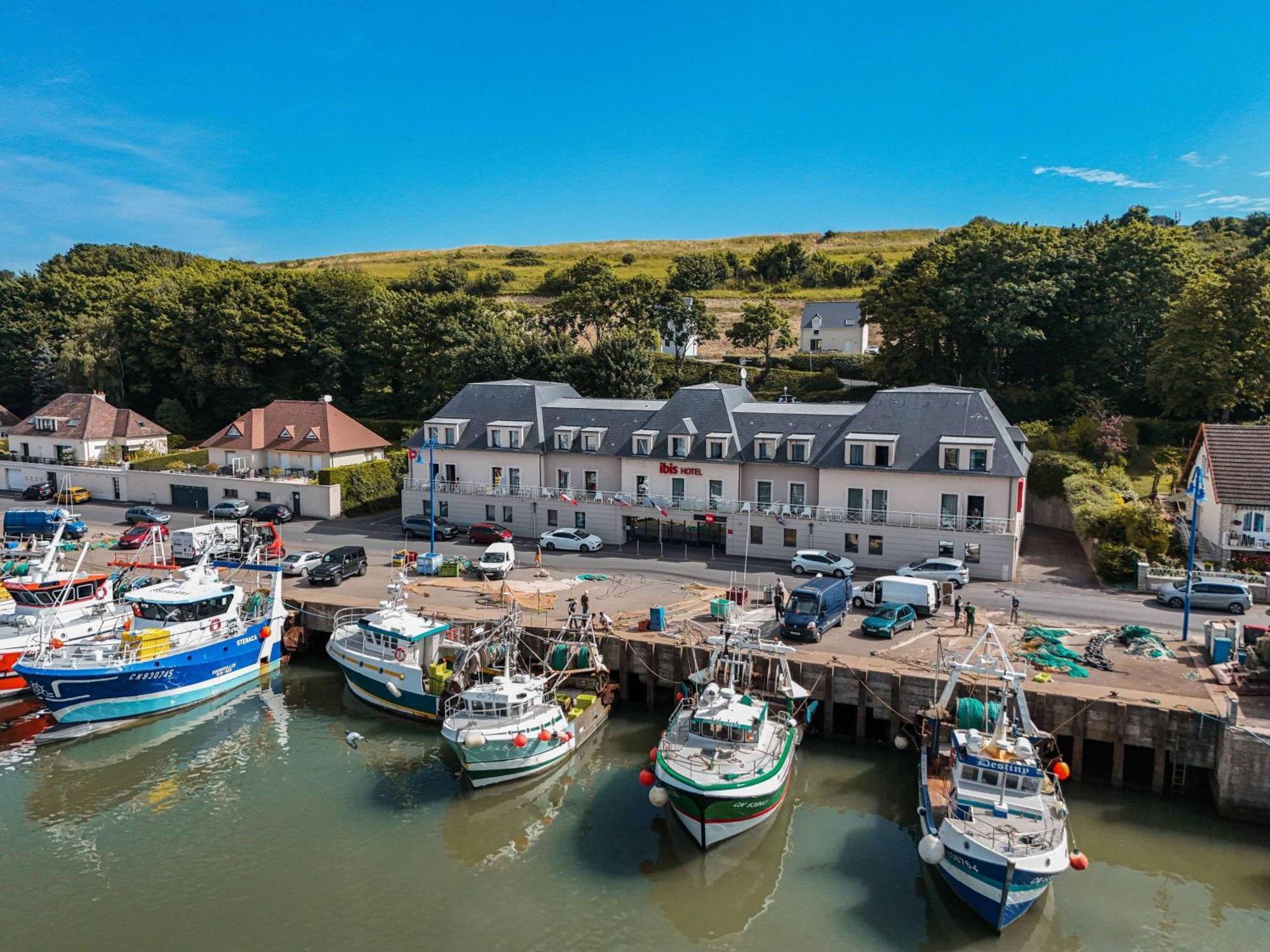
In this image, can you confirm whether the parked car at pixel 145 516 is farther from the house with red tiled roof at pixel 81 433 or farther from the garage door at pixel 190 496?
the house with red tiled roof at pixel 81 433

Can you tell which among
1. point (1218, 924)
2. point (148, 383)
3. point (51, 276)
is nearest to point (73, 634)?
point (1218, 924)

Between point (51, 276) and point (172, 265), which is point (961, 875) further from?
point (172, 265)

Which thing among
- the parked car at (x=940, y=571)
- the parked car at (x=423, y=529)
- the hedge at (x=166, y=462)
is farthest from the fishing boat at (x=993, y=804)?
the hedge at (x=166, y=462)

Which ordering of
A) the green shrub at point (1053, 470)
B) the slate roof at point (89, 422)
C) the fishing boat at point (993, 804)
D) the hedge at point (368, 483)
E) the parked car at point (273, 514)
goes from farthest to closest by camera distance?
the slate roof at point (89, 422), the hedge at point (368, 483), the parked car at point (273, 514), the green shrub at point (1053, 470), the fishing boat at point (993, 804)

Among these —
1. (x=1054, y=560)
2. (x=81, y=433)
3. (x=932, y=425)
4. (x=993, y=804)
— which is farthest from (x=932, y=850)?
(x=81, y=433)

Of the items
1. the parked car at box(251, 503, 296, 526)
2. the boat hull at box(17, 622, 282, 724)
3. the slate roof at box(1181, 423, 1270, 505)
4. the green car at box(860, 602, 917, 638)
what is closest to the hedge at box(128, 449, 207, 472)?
the parked car at box(251, 503, 296, 526)

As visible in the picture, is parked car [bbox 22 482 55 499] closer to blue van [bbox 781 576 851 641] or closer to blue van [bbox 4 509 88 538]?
blue van [bbox 4 509 88 538]
